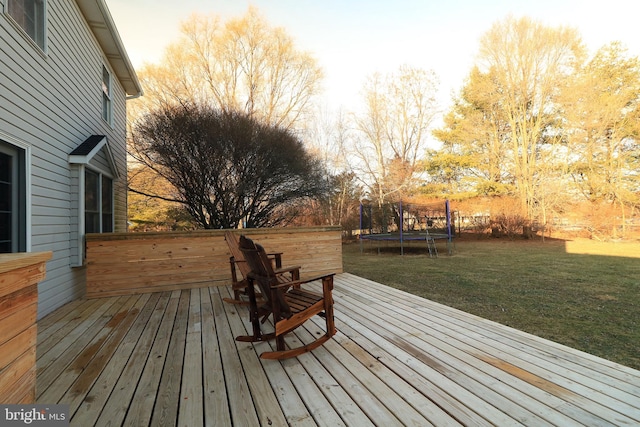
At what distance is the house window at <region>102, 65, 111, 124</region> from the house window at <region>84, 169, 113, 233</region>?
1.39m

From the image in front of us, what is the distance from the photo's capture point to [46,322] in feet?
10.8

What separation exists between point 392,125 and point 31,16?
15.6m

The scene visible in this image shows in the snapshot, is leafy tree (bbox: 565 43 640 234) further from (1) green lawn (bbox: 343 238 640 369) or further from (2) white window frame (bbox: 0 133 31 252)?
(2) white window frame (bbox: 0 133 31 252)

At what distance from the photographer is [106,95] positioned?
637cm

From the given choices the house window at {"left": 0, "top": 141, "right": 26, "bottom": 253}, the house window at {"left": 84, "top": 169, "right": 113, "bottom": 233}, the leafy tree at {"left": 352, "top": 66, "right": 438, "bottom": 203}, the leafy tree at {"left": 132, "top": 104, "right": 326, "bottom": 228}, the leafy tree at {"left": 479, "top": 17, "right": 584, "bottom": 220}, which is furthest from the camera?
the leafy tree at {"left": 352, "top": 66, "right": 438, "bottom": 203}

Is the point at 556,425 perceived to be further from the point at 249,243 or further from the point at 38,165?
the point at 38,165

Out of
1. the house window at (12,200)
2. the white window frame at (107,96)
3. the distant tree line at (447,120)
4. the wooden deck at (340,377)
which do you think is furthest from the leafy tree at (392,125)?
the house window at (12,200)

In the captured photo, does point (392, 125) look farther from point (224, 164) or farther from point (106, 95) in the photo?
→ point (106, 95)

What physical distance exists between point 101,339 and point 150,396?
4.43ft

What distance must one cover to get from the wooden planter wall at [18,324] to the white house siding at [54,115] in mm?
2592

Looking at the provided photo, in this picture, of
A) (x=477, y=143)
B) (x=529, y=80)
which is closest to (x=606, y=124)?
(x=529, y=80)

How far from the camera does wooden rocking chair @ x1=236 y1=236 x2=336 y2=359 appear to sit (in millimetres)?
2230

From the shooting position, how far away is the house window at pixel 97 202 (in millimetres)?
4934
